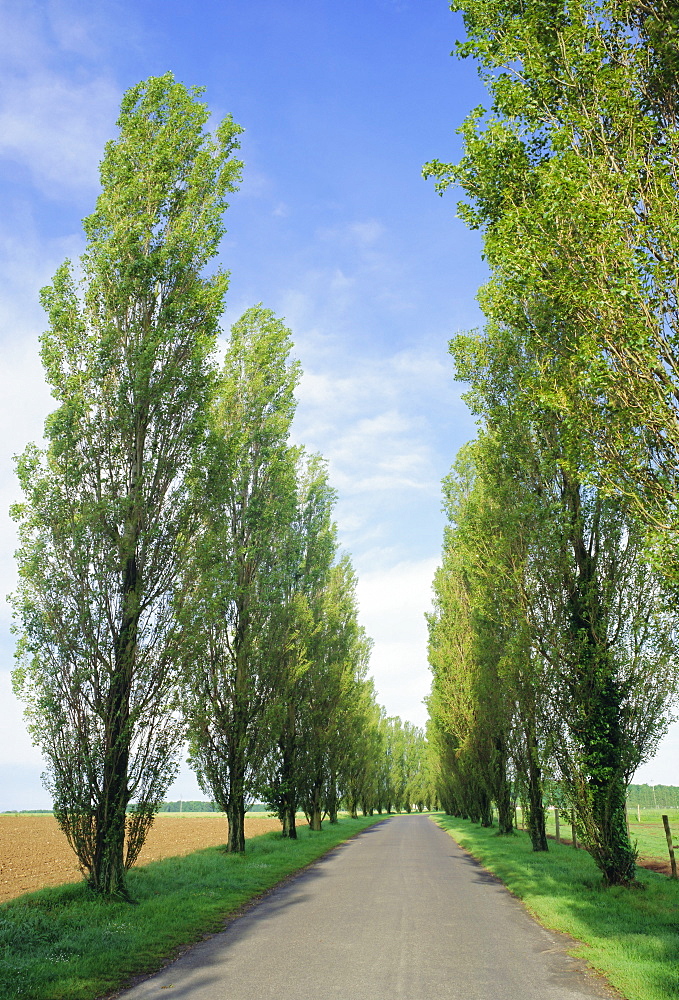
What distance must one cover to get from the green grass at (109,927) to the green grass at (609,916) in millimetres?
5064

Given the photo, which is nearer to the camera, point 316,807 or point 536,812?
point 536,812

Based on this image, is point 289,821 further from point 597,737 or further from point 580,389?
point 580,389

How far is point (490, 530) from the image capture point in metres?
15.5

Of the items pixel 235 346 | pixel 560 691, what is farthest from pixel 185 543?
pixel 235 346

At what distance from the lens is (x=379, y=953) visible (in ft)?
25.5

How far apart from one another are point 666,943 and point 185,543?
964 cm

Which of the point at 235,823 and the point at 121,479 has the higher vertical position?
the point at 121,479

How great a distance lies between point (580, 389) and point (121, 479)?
834 centimetres

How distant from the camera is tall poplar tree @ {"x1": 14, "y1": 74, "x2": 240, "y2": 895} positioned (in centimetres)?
1097

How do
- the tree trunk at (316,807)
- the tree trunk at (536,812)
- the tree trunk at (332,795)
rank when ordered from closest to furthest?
the tree trunk at (536,812) → the tree trunk at (316,807) → the tree trunk at (332,795)

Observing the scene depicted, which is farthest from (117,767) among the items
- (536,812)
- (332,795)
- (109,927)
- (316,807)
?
(332,795)

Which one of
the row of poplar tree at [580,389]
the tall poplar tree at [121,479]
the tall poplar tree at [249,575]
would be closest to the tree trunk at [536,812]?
the row of poplar tree at [580,389]

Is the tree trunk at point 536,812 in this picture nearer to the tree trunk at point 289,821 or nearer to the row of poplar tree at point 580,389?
the row of poplar tree at point 580,389

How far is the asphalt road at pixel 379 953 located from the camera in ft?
20.8
